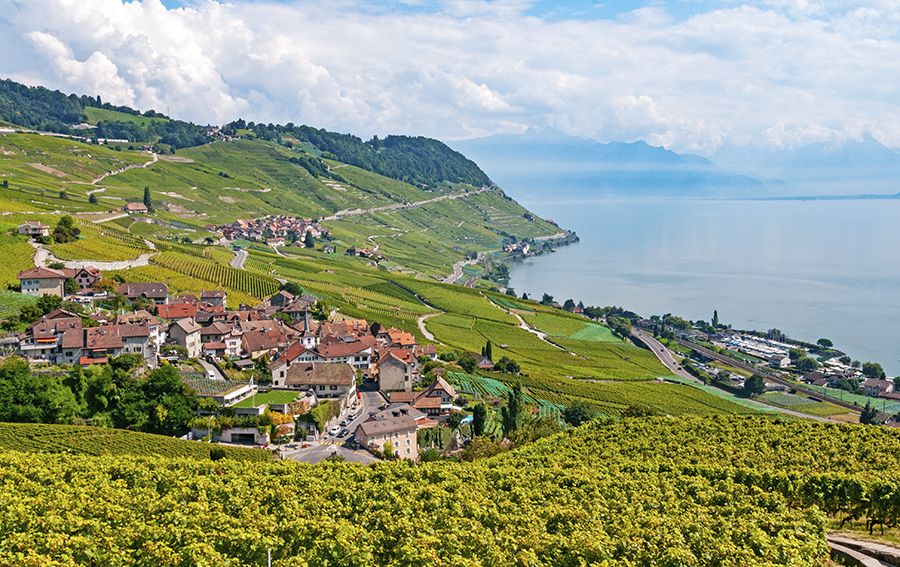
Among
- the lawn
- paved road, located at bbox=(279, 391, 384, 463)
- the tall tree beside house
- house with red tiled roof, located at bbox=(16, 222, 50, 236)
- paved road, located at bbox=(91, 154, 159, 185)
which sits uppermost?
paved road, located at bbox=(91, 154, 159, 185)

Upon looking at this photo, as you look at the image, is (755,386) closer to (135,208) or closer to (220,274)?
(220,274)

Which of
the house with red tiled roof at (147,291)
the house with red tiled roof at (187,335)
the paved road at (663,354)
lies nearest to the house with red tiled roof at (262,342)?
the house with red tiled roof at (187,335)

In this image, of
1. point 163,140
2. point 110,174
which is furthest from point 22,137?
point 163,140

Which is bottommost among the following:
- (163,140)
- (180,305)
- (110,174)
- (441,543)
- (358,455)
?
(358,455)

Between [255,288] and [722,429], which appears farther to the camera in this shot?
[255,288]

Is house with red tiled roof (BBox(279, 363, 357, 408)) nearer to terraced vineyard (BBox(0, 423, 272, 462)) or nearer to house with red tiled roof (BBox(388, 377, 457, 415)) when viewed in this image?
house with red tiled roof (BBox(388, 377, 457, 415))

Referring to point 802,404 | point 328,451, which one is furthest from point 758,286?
point 328,451

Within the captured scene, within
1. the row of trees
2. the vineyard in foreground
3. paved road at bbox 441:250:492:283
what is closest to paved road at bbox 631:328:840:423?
the vineyard in foreground

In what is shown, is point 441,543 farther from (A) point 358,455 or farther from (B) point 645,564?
(A) point 358,455
